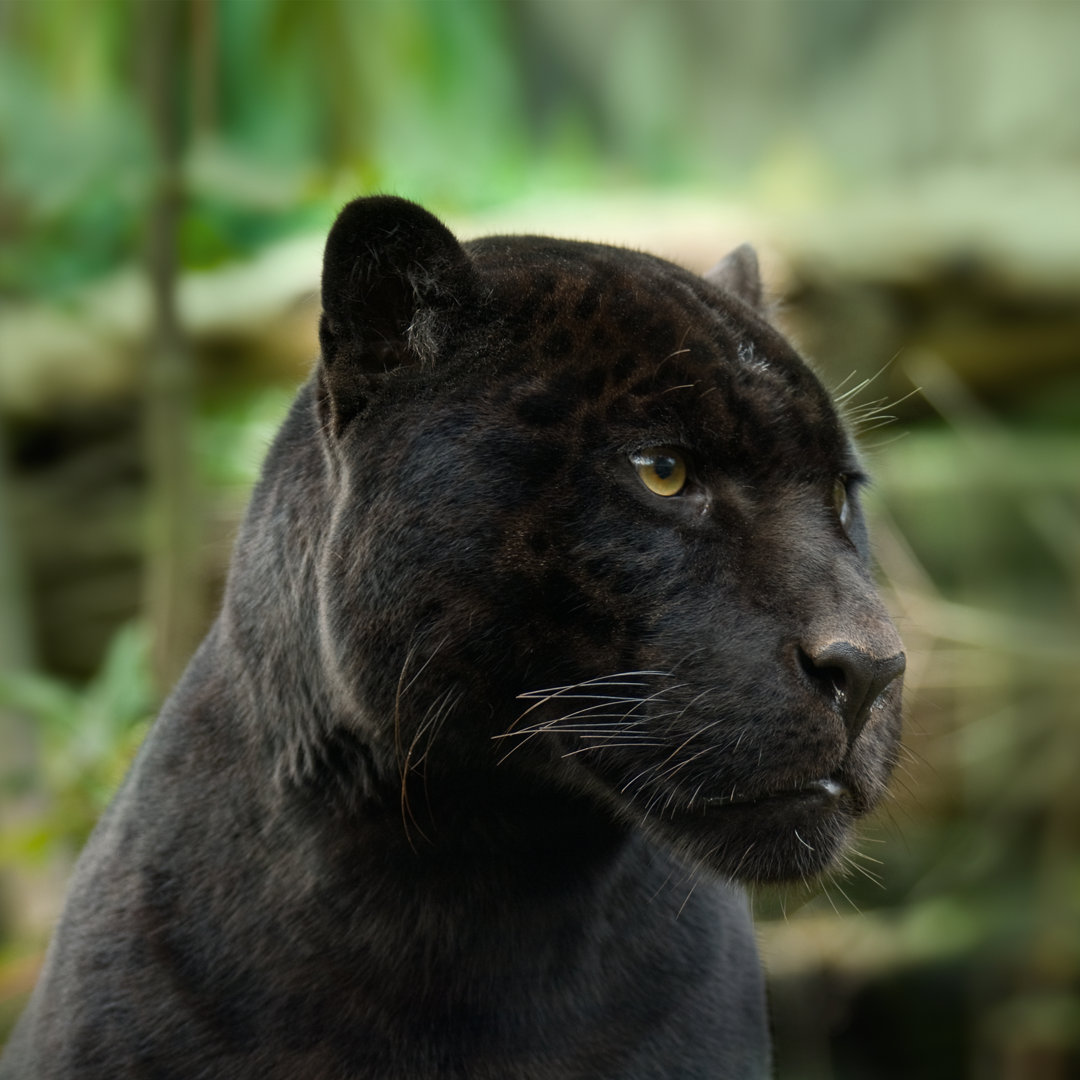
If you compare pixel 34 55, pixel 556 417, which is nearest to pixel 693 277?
pixel 556 417

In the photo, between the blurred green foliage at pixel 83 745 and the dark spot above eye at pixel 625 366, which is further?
the blurred green foliage at pixel 83 745

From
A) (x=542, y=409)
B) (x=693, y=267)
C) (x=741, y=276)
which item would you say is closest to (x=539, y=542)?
(x=542, y=409)

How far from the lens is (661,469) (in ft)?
6.27

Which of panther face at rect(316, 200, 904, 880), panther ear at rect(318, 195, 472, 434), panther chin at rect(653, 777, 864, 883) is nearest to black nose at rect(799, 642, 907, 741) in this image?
panther face at rect(316, 200, 904, 880)

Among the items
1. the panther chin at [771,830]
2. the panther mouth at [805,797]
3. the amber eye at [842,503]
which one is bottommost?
the panther chin at [771,830]

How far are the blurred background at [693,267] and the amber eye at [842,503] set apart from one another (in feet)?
8.56

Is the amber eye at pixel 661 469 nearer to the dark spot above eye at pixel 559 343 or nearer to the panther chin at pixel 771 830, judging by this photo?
the dark spot above eye at pixel 559 343

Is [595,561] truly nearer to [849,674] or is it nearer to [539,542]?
[539,542]

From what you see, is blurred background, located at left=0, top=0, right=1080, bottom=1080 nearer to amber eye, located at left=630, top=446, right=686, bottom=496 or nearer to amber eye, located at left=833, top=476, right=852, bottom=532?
amber eye, located at left=833, top=476, right=852, bottom=532

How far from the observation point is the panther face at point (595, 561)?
1.82 metres

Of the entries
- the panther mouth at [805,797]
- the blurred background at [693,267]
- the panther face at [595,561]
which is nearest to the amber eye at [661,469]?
the panther face at [595,561]

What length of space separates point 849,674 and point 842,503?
456 mm

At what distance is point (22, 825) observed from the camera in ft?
14.3

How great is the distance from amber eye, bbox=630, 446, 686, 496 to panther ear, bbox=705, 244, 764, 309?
80 cm
